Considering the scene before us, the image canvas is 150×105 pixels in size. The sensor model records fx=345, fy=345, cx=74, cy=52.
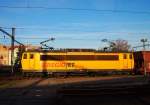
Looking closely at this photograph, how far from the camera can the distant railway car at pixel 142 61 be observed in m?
53.5

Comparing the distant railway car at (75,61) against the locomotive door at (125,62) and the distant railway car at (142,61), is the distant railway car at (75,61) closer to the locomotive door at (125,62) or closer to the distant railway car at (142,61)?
the locomotive door at (125,62)

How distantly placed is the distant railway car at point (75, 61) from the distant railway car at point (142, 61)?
5.98 ft

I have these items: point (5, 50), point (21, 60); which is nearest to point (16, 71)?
point (21, 60)

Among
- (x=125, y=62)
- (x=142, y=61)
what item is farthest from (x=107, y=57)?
(x=142, y=61)

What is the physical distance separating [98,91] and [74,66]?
3129 cm

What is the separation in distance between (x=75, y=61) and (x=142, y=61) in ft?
35.3

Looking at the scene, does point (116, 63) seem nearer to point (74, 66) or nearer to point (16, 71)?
point (74, 66)

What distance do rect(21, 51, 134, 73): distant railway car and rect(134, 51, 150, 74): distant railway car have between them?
1823 mm

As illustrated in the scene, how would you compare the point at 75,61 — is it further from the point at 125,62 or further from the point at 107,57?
the point at 125,62

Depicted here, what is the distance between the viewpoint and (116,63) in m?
52.8

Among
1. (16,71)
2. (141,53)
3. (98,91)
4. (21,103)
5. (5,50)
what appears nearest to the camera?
(21,103)

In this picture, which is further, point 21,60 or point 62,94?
point 21,60

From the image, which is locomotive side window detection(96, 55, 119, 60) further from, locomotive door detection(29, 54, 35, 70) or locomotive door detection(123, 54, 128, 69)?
locomotive door detection(29, 54, 35, 70)

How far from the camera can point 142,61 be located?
54.2 meters
